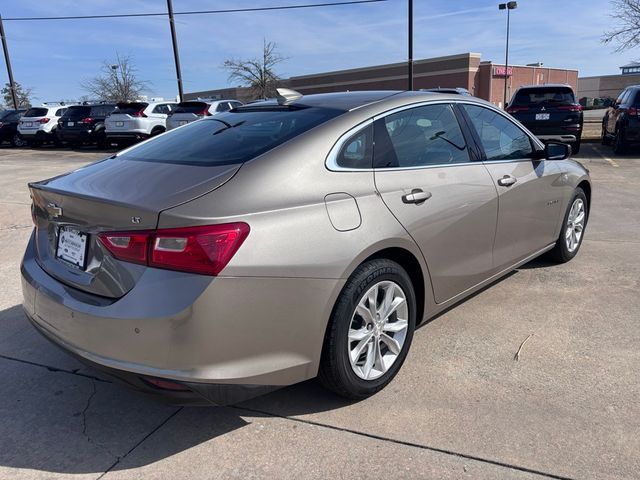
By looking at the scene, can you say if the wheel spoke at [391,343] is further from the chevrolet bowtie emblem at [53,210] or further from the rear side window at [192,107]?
the rear side window at [192,107]

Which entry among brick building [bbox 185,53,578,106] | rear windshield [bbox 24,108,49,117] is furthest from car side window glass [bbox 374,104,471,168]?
brick building [bbox 185,53,578,106]

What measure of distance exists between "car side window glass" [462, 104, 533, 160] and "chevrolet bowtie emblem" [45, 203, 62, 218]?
8.92 feet

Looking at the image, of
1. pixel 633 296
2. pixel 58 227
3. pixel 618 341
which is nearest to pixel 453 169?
pixel 618 341

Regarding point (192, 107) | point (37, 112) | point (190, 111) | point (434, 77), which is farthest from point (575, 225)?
point (434, 77)

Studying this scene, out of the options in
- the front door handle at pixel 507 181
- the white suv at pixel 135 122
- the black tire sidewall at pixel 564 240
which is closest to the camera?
the front door handle at pixel 507 181

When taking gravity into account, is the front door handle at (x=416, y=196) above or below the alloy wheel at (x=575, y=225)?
above

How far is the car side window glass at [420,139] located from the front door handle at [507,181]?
35 cm

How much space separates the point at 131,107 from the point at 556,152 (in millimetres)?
16195

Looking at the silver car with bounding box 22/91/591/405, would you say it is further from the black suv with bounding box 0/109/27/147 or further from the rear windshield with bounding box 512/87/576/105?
the black suv with bounding box 0/109/27/147

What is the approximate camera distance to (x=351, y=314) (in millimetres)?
2742

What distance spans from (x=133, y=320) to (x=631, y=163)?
1246cm

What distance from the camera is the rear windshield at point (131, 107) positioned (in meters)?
17.8

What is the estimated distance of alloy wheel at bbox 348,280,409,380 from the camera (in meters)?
2.86

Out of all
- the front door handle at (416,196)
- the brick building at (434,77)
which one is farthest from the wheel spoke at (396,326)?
the brick building at (434,77)
